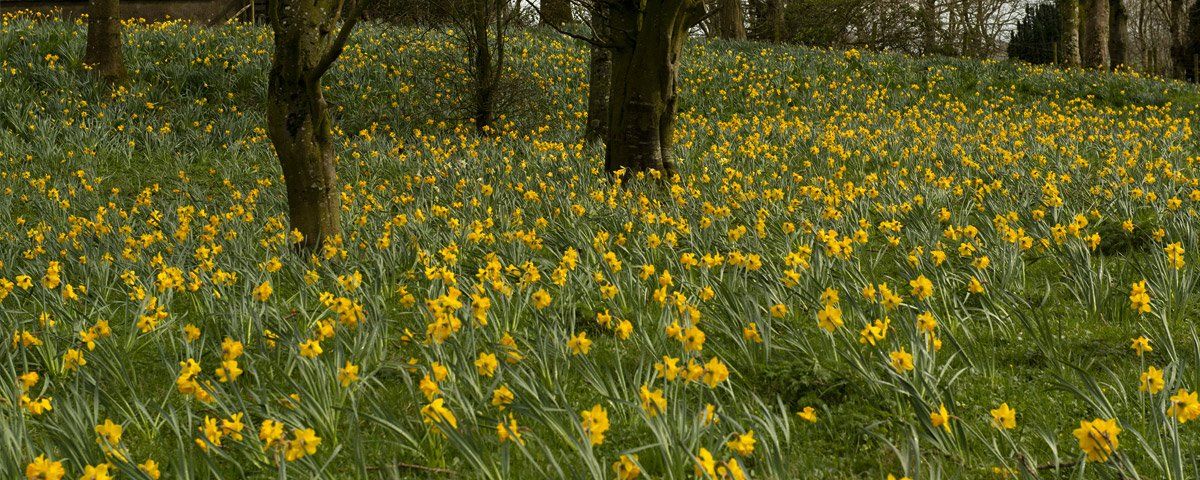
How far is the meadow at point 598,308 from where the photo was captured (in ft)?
7.43

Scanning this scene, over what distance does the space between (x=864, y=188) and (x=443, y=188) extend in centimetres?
309

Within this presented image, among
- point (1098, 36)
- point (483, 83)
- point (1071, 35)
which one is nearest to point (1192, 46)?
point (1098, 36)

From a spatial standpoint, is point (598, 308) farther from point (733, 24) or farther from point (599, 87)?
point (733, 24)

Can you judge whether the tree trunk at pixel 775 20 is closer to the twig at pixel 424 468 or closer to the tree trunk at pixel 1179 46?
the tree trunk at pixel 1179 46

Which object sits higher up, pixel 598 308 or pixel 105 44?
pixel 105 44

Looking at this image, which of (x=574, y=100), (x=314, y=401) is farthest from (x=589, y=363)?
(x=574, y=100)

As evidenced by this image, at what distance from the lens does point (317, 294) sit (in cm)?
385

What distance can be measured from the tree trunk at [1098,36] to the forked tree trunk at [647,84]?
14.2 meters

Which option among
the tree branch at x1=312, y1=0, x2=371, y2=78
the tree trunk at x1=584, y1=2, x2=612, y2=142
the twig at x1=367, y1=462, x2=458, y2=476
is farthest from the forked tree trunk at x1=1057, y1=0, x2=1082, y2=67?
the twig at x1=367, y1=462, x2=458, y2=476

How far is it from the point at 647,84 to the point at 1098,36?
49.3 ft

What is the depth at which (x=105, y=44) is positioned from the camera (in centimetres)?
1070

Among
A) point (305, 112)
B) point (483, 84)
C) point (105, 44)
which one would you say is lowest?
point (305, 112)

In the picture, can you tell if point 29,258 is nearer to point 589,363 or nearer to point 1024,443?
point 589,363

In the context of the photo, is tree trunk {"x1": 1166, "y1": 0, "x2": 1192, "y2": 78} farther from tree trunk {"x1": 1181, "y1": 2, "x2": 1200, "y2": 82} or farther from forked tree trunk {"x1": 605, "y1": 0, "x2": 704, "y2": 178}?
forked tree trunk {"x1": 605, "y1": 0, "x2": 704, "y2": 178}
